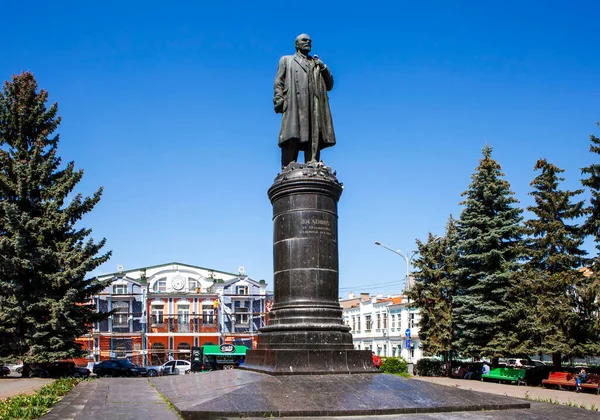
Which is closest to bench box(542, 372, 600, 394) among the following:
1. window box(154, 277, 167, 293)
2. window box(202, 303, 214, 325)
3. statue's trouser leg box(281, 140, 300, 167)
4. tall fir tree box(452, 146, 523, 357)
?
tall fir tree box(452, 146, 523, 357)

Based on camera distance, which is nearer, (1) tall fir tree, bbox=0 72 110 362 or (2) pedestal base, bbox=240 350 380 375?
(2) pedestal base, bbox=240 350 380 375

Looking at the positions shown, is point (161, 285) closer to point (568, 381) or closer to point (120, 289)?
point (120, 289)

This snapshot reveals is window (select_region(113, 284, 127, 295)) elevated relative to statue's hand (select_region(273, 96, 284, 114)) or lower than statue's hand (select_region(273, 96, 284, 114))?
lower

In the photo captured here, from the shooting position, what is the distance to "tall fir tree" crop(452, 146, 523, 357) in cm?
3052

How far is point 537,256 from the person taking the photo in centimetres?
2872

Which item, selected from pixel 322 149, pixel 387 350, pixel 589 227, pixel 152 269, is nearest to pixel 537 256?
pixel 589 227

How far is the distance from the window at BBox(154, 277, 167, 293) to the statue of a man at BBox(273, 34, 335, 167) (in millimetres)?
53412

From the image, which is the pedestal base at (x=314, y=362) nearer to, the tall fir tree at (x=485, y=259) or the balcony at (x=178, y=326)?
the tall fir tree at (x=485, y=259)

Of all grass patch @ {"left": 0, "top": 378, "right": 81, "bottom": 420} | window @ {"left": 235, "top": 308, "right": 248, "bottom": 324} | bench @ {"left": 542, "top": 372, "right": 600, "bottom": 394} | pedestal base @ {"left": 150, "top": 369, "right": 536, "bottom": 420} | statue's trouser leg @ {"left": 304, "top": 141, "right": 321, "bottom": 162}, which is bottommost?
bench @ {"left": 542, "top": 372, "right": 600, "bottom": 394}

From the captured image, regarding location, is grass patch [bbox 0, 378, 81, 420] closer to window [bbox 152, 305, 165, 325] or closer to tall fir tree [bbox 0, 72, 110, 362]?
tall fir tree [bbox 0, 72, 110, 362]

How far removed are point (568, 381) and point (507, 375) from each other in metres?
4.61

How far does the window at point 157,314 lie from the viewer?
61719 millimetres

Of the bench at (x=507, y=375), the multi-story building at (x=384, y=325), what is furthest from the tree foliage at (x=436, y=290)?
the multi-story building at (x=384, y=325)

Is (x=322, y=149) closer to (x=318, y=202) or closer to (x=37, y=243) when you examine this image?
(x=318, y=202)
